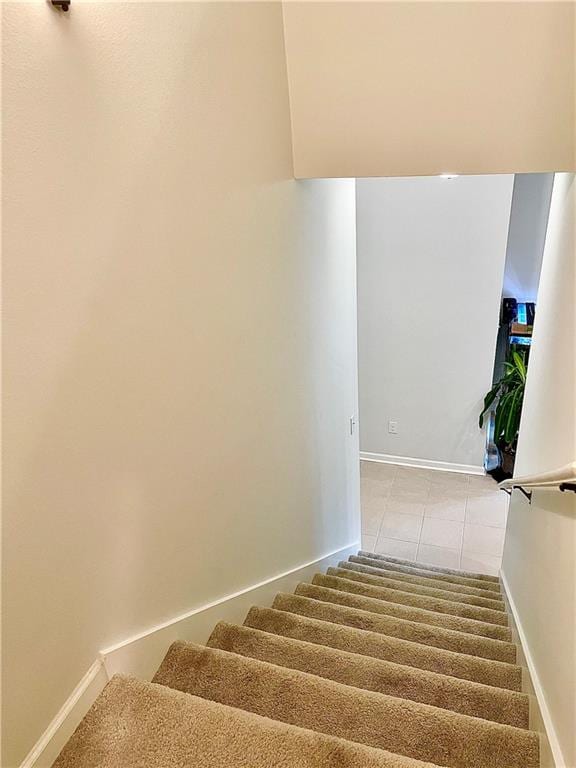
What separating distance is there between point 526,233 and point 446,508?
254cm

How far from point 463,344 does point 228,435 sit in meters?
3.66

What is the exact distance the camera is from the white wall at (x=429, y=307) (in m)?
4.98

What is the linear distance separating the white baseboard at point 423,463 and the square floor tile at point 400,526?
75cm

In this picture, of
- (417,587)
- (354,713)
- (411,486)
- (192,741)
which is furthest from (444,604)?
(411,486)

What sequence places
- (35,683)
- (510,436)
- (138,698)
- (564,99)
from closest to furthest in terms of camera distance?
(35,683)
(138,698)
(564,99)
(510,436)

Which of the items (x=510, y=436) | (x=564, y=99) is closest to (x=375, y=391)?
(x=510, y=436)

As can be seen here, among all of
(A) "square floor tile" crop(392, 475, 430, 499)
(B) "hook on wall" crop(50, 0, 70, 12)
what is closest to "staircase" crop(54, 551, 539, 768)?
(B) "hook on wall" crop(50, 0, 70, 12)

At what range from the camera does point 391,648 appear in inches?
87.1

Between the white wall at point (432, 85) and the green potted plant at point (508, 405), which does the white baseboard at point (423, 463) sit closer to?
the green potted plant at point (508, 405)

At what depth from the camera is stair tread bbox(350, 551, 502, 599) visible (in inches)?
149

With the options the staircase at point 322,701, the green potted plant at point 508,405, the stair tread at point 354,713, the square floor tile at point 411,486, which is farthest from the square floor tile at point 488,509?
the stair tread at point 354,713

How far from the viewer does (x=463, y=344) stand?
5.34 metres

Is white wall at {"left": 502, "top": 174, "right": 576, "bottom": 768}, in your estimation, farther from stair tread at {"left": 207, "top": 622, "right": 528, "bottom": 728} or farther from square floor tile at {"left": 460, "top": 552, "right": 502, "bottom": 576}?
square floor tile at {"left": 460, "top": 552, "right": 502, "bottom": 576}

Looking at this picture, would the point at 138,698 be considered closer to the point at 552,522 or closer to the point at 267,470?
the point at 267,470
